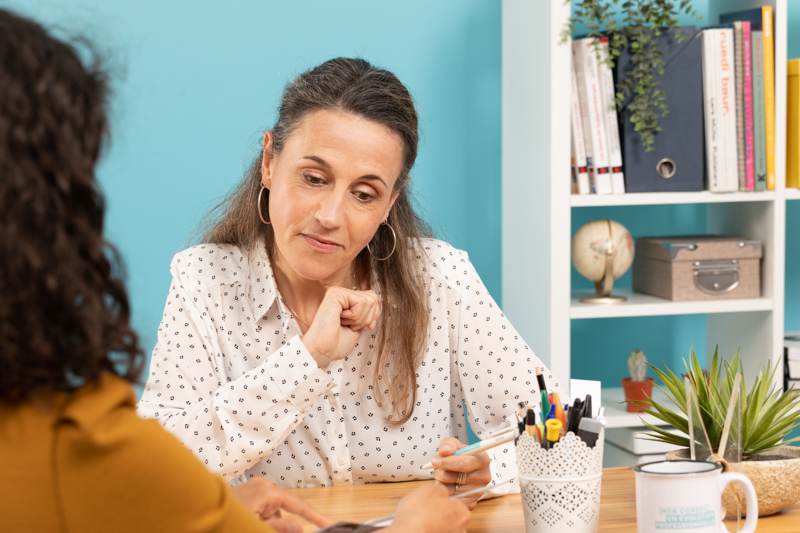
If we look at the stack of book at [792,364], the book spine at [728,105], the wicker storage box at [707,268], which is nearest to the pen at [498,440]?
the wicker storage box at [707,268]

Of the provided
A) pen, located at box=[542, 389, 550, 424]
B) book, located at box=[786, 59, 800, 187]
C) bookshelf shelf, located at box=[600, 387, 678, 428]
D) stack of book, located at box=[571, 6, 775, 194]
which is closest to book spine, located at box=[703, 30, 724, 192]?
stack of book, located at box=[571, 6, 775, 194]

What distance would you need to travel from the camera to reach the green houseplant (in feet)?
6.27

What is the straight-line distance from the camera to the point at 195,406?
4.05 feet

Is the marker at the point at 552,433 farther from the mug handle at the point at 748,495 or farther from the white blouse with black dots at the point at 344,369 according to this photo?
the white blouse with black dots at the point at 344,369

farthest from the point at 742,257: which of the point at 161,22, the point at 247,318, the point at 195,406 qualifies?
the point at 161,22

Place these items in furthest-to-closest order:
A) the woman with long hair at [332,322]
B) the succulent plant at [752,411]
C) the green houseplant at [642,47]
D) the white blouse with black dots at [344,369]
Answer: the green houseplant at [642,47] < the white blouse with black dots at [344,369] < the woman with long hair at [332,322] < the succulent plant at [752,411]

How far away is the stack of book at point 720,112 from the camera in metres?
1.96

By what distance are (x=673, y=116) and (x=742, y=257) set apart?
441 mm

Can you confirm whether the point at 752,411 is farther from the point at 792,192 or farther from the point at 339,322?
the point at 792,192

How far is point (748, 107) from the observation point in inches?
79.0

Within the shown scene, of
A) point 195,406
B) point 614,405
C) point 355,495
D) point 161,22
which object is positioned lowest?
point 614,405

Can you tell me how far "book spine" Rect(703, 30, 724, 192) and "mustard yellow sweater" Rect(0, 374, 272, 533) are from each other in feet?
5.85

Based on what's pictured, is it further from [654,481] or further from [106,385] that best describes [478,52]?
[106,385]

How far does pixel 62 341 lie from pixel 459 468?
2.14 ft
